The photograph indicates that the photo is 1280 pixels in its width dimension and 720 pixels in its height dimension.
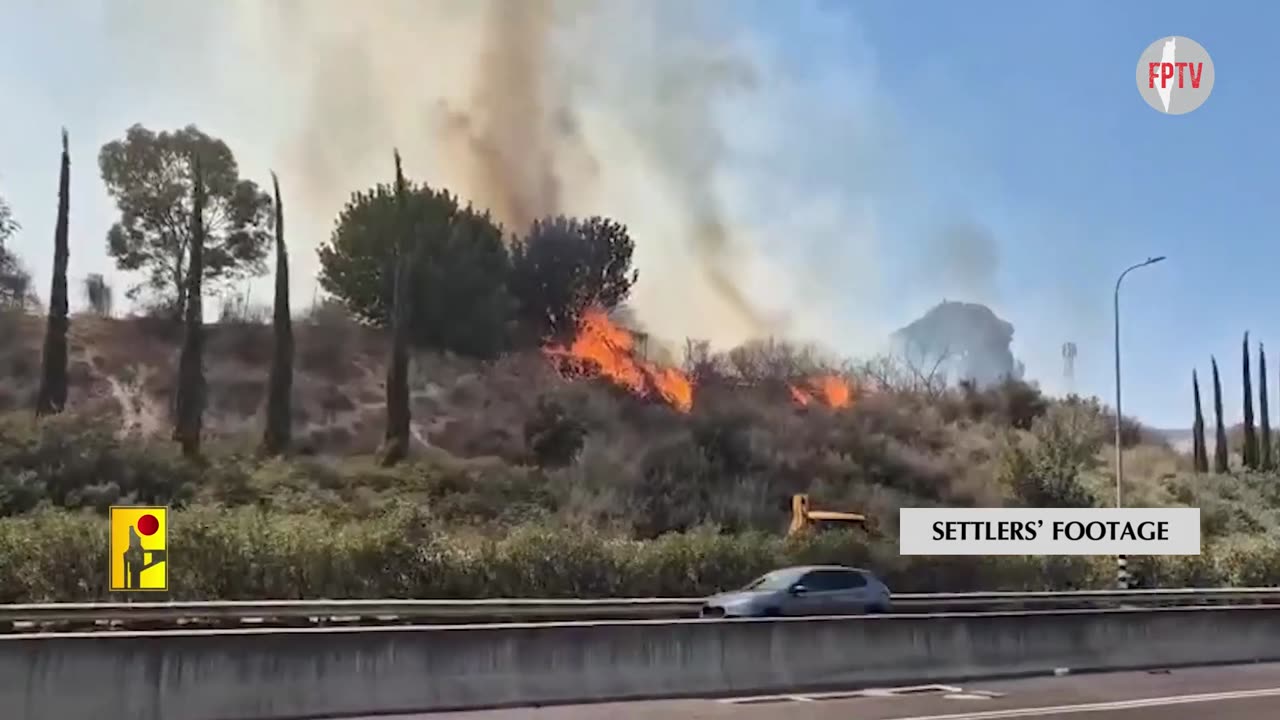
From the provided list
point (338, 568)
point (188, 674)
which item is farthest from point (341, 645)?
point (338, 568)

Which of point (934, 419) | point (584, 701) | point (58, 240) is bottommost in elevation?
point (584, 701)

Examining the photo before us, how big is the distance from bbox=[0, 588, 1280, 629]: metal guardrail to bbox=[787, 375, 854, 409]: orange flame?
37.2 m

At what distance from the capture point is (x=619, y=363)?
7100cm

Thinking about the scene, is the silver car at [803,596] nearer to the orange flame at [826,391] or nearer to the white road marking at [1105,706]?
the white road marking at [1105,706]

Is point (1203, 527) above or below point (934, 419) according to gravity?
below

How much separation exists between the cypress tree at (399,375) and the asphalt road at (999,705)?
4143cm

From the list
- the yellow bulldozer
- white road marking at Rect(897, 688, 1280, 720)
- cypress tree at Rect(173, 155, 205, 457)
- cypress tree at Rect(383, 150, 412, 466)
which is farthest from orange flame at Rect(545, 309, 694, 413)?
white road marking at Rect(897, 688, 1280, 720)

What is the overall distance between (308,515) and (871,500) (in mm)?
22562

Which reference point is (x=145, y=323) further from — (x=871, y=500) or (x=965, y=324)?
(x=965, y=324)

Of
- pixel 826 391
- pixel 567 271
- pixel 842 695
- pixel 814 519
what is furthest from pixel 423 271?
pixel 842 695

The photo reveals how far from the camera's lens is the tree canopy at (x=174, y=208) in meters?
66.7

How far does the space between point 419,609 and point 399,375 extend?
3313 cm

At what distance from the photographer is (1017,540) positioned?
167 feet

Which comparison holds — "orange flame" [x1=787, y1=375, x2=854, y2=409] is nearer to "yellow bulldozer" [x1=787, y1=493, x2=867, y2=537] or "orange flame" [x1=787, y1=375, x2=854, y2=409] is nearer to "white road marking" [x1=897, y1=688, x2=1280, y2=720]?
"yellow bulldozer" [x1=787, y1=493, x2=867, y2=537]
